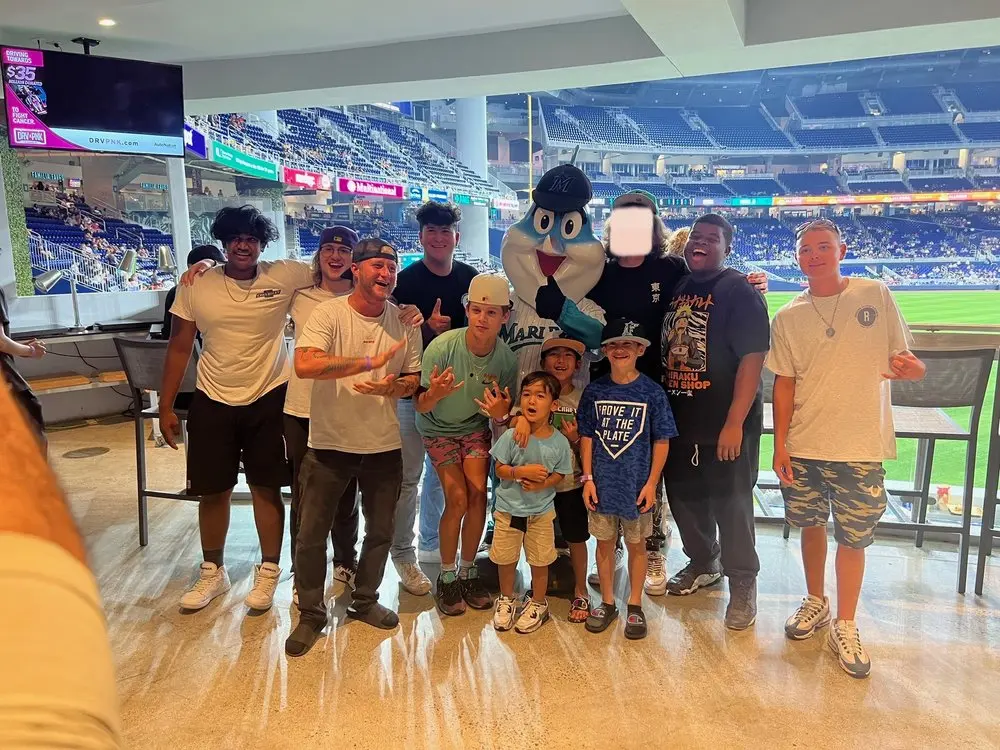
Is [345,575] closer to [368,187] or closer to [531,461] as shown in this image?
[531,461]

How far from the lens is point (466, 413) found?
2.71m

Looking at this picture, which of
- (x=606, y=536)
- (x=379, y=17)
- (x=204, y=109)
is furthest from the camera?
(x=204, y=109)

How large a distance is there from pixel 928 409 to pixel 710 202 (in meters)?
21.4

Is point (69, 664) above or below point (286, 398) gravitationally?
above

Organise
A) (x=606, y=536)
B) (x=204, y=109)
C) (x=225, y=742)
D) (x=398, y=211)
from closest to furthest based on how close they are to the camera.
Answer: (x=225, y=742) < (x=606, y=536) < (x=204, y=109) < (x=398, y=211)

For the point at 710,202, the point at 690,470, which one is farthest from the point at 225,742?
the point at 710,202

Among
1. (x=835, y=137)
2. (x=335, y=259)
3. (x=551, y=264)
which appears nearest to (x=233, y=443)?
(x=335, y=259)

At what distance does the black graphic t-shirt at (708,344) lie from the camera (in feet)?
8.36

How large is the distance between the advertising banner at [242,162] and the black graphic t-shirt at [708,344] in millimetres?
6567

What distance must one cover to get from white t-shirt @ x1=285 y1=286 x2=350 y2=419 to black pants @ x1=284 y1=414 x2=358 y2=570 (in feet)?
0.14

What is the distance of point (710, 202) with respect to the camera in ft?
75.6

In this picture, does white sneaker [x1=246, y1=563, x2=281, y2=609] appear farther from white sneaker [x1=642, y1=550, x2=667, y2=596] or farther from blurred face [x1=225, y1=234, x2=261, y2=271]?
white sneaker [x1=642, y1=550, x2=667, y2=596]

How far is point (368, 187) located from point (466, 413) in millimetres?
11065

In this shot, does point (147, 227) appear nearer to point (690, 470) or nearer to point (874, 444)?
point (690, 470)
